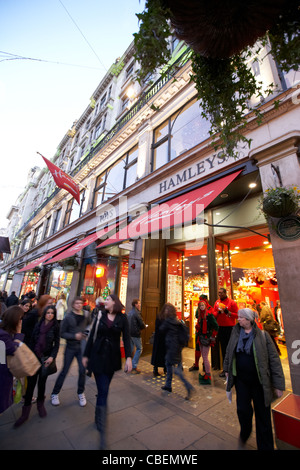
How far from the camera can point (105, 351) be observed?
3.07 metres

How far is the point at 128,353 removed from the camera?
3.32 meters

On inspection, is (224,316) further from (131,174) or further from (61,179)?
(61,179)

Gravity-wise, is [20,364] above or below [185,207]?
below

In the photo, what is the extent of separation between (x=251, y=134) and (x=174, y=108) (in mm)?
A: 5040

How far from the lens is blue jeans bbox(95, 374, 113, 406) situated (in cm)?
290

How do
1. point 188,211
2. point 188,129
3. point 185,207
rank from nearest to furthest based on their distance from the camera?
point 188,211
point 185,207
point 188,129

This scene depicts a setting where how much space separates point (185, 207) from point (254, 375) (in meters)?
3.91

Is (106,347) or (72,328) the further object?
(72,328)

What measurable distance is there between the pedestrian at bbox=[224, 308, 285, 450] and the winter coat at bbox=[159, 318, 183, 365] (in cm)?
156

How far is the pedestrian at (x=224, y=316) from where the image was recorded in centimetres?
560

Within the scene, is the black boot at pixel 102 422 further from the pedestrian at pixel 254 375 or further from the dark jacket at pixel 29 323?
the dark jacket at pixel 29 323

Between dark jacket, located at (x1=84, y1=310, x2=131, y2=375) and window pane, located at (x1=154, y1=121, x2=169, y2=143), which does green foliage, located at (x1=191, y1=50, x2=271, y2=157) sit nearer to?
dark jacket, located at (x1=84, y1=310, x2=131, y2=375)

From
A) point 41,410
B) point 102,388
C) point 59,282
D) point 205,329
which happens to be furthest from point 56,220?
point 102,388
